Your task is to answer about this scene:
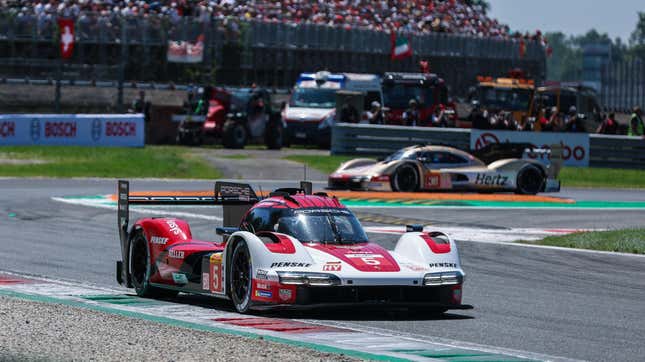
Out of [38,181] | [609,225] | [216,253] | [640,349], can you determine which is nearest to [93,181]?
[38,181]

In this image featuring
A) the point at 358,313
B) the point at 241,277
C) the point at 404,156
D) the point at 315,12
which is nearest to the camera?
the point at 241,277

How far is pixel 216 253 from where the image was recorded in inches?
451

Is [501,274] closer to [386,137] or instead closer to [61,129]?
[386,137]

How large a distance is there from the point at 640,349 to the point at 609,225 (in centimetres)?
1275

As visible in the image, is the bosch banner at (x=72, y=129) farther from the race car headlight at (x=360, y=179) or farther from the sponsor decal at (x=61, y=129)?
the race car headlight at (x=360, y=179)

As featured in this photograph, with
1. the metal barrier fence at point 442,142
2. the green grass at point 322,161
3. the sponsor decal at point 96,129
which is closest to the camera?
the green grass at point 322,161

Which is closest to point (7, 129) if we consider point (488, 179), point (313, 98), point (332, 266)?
point (313, 98)

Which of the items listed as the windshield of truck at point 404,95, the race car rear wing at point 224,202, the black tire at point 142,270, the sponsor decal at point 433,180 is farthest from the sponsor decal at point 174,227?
the windshield of truck at point 404,95

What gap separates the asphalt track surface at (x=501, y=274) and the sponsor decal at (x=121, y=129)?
35.7 feet

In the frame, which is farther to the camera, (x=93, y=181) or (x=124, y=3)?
(x=124, y=3)

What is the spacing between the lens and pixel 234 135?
40.1 metres

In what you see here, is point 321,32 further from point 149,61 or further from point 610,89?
point 610,89

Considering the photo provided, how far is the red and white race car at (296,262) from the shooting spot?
34.1ft

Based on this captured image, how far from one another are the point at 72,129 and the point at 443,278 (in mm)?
27271
